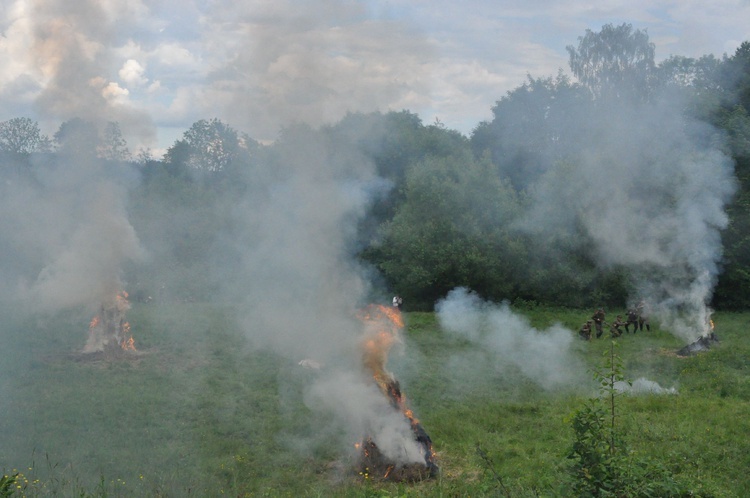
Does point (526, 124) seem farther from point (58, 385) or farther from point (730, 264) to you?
point (58, 385)

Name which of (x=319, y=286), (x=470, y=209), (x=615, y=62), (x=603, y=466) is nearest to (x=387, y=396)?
(x=603, y=466)

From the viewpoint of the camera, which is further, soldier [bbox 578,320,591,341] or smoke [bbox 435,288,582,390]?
soldier [bbox 578,320,591,341]

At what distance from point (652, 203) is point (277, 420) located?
20816 mm

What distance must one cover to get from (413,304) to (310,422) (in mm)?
18771

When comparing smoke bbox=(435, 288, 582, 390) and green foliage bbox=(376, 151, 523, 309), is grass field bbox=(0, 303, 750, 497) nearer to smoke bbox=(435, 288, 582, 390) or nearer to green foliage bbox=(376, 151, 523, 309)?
smoke bbox=(435, 288, 582, 390)

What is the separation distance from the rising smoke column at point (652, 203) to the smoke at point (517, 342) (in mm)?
5230

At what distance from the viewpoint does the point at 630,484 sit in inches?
269

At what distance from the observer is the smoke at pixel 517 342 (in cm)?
1747

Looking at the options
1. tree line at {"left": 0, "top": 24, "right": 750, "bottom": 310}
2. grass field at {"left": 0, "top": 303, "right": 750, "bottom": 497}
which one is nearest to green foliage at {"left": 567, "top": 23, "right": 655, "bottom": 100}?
tree line at {"left": 0, "top": 24, "right": 750, "bottom": 310}

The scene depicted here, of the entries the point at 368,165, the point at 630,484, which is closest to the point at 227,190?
the point at 368,165

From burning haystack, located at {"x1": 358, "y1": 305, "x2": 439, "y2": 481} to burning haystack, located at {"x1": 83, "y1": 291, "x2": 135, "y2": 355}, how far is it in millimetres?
9293

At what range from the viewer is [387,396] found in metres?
11.2

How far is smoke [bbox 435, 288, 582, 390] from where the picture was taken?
17.5 m

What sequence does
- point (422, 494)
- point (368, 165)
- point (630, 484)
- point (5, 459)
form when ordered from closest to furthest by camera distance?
point (630, 484)
point (422, 494)
point (5, 459)
point (368, 165)
